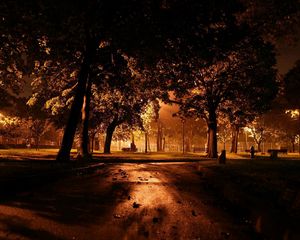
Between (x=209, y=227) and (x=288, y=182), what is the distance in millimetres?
4139

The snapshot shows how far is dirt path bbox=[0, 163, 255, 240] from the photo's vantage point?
7410 mm

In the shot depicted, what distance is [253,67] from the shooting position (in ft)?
122

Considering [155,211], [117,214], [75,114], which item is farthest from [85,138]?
[117,214]

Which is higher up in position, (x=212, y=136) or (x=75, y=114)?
(x=75, y=114)

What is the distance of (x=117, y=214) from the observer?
29.6 ft

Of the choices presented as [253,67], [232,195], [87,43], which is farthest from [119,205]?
[253,67]

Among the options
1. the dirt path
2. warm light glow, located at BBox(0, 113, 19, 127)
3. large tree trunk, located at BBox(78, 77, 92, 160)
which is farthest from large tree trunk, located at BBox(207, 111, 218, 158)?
the dirt path

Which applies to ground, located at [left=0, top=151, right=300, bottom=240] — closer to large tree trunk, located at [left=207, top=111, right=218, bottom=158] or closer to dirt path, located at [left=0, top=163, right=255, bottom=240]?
dirt path, located at [left=0, top=163, right=255, bottom=240]

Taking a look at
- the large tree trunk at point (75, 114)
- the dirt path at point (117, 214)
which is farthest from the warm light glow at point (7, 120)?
the dirt path at point (117, 214)

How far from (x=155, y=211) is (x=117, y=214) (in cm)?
106

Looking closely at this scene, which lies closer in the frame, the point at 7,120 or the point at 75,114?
the point at 75,114

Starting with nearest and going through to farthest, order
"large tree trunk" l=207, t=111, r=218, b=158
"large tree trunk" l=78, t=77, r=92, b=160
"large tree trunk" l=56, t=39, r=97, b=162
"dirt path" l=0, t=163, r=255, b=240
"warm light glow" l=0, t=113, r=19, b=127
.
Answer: "dirt path" l=0, t=163, r=255, b=240 < "large tree trunk" l=56, t=39, r=97, b=162 < "large tree trunk" l=78, t=77, r=92, b=160 < "large tree trunk" l=207, t=111, r=218, b=158 < "warm light glow" l=0, t=113, r=19, b=127

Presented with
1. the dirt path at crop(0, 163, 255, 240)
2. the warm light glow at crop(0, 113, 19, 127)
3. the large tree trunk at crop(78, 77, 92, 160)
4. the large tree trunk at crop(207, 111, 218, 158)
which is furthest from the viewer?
the warm light glow at crop(0, 113, 19, 127)

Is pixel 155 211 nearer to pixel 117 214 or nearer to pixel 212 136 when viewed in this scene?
pixel 117 214
